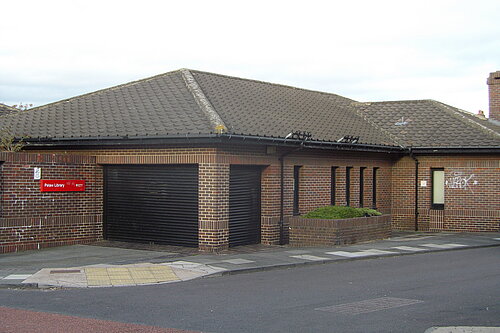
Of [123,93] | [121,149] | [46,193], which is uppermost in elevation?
[123,93]

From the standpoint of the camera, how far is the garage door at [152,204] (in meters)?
18.5

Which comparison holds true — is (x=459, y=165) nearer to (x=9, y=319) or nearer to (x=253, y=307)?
(x=253, y=307)

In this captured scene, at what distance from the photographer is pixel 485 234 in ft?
79.7

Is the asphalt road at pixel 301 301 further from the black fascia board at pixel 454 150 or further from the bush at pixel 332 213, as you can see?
the black fascia board at pixel 454 150

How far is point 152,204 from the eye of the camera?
761 inches

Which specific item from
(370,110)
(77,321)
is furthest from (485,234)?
(77,321)

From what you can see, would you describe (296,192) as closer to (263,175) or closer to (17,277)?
(263,175)

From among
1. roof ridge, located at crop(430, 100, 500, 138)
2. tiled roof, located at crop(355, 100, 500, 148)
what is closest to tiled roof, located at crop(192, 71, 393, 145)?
tiled roof, located at crop(355, 100, 500, 148)

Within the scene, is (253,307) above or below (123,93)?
below

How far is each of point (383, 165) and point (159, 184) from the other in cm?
1056

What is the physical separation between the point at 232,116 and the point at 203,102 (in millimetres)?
978

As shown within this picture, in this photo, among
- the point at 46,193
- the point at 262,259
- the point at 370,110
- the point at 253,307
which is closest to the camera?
the point at 253,307

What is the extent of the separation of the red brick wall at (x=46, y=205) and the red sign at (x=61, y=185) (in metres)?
0.10

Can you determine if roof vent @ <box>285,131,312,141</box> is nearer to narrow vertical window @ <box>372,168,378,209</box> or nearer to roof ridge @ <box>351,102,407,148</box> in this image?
narrow vertical window @ <box>372,168,378,209</box>
